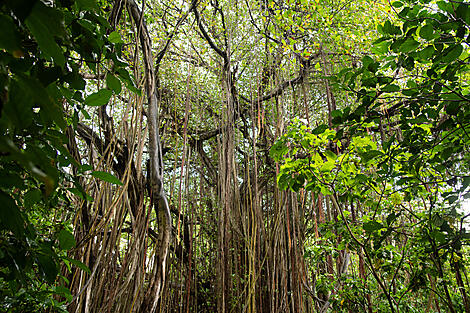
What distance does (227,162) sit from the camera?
86.6 inches

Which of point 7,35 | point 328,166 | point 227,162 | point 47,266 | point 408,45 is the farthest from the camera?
point 227,162

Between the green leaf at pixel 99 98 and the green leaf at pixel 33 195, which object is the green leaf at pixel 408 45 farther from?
the green leaf at pixel 33 195

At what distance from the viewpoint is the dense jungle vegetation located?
411 millimetres

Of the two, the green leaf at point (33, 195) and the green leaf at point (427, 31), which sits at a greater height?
the green leaf at point (427, 31)

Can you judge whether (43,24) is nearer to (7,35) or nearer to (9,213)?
(7,35)

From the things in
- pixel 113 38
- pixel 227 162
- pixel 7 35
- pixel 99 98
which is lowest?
pixel 7 35

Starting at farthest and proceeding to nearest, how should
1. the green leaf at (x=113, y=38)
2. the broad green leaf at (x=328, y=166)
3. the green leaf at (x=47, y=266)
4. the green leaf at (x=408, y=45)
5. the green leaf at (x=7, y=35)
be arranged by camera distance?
the broad green leaf at (x=328, y=166)
the green leaf at (x=408, y=45)
the green leaf at (x=113, y=38)
the green leaf at (x=47, y=266)
the green leaf at (x=7, y=35)

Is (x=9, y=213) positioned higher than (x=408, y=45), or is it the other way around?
(x=408, y=45)

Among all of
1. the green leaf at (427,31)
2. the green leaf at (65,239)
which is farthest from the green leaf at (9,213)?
the green leaf at (427,31)

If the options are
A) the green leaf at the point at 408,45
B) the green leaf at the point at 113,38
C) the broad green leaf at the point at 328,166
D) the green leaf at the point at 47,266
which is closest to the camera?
the green leaf at the point at 47,266

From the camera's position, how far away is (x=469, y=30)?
62 cm

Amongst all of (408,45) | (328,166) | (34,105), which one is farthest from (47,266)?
(328,166)

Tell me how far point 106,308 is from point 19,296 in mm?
870

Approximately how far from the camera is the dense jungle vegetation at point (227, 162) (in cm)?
41
